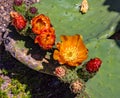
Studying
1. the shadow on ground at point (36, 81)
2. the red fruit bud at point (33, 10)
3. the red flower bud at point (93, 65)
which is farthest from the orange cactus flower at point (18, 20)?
the shadow on ground at point (36, 81)

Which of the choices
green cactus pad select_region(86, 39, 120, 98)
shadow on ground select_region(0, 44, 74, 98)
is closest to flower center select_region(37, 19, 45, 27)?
green cactus pad select_region(86, 39, 120, 98)

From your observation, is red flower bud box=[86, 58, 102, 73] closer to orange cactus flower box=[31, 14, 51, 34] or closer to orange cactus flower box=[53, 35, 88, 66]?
orange cactus flower box=[53, 35, 88, 66]

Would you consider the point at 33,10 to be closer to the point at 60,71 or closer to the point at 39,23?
the point at 39,23

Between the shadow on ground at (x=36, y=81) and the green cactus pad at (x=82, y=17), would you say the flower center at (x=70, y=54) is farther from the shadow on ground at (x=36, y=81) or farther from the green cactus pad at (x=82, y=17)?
the shadow on ground at (x=36, y=81)

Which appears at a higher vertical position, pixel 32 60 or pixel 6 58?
pixel 32 60

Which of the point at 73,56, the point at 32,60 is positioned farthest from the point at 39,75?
the point at 73,56

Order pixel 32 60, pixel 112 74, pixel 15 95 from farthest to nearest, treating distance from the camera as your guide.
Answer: pixel 15 95 < pixel 32 60 < pixel 112 74

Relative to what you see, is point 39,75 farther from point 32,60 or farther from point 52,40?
point 52,40
